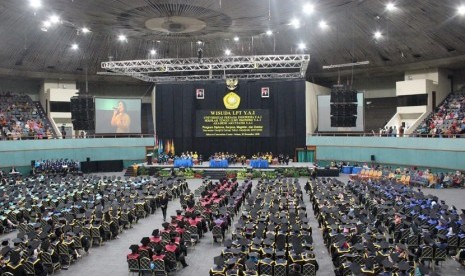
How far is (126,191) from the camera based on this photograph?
20.6 metres

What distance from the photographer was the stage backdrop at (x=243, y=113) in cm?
3603

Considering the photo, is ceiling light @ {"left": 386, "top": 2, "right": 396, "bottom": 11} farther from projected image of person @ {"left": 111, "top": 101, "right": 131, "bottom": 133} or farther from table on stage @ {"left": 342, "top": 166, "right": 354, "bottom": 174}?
projected image of person @ {"left": 111, "top": 101, "right": 131, "bottom": 133}

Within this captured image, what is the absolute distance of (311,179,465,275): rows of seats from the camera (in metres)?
10.2

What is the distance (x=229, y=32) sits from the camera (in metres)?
23.3

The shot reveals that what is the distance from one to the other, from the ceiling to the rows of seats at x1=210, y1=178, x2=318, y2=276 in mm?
8482

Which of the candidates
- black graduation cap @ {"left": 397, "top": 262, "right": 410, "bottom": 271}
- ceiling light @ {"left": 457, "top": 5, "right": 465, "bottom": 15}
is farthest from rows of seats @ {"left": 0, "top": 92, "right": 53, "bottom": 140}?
black graduation cap @ {"left": 397, "top": 262, "right": 410, "bottom": 271}

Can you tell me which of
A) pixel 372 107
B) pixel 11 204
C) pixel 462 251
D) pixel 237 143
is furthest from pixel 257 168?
pixel 462 251

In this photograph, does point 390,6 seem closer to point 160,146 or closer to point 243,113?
point 243,113

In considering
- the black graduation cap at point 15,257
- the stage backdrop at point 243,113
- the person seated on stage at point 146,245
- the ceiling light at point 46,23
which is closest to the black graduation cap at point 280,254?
the person seated on stage at point 146,245

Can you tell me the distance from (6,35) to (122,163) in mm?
14262

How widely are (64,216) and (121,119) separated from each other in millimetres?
22450

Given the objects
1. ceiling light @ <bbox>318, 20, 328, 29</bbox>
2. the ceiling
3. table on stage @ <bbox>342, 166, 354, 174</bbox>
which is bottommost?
table on stage @ <bbox>342, 166, 354, 174</bbox>

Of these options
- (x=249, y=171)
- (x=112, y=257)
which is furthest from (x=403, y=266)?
(x=249, y=171)

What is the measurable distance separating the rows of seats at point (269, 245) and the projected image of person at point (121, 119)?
23.4m
